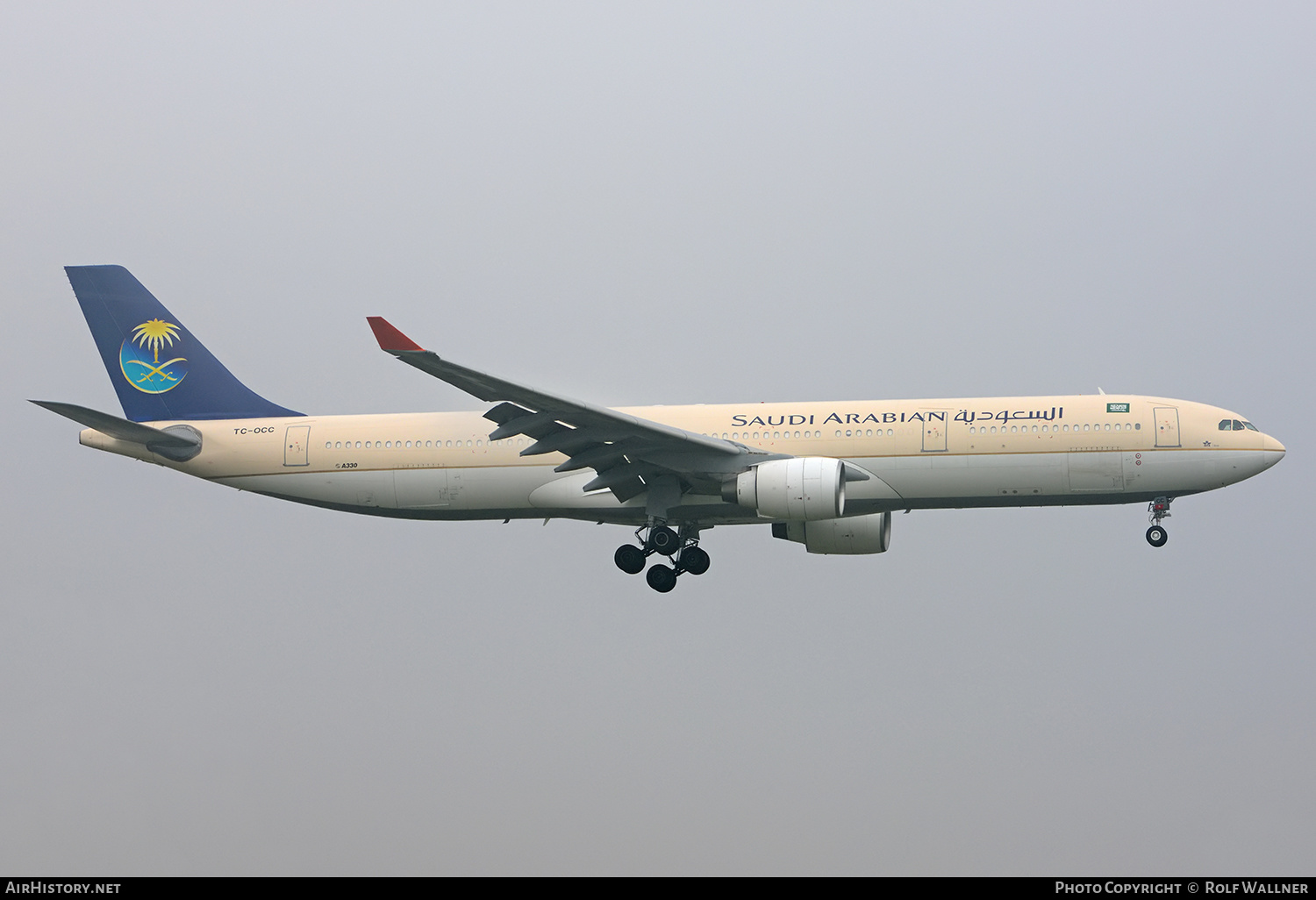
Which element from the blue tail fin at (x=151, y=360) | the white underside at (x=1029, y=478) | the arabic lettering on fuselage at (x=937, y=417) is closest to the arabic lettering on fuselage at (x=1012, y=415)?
the arabic lettering on fuselage at (x=937, y=417)

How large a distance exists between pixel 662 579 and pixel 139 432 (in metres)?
12.5

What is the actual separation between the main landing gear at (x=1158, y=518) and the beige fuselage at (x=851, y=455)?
1.14ft

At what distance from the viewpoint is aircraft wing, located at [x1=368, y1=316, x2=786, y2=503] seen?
2844 centimetres

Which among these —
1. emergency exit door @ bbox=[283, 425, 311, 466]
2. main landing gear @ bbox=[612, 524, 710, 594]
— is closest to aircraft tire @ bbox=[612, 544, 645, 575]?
main landing gear @ bbox=[612, 524, 710, 594]

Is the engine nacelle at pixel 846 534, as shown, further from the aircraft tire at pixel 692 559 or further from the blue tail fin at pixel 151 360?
the blue tail fin at pixel 151 360

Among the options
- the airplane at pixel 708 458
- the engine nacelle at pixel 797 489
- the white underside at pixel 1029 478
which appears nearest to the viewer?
the engine nacelle at pixel 797 489

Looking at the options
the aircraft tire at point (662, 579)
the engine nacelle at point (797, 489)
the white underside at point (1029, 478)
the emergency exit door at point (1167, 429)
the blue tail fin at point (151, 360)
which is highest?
the blue tail fin at point (151, 360)

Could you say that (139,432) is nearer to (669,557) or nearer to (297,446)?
(297,446)

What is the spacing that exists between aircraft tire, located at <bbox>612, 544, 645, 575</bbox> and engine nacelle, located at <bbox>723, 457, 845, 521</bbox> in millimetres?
3945

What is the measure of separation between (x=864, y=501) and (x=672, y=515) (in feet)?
13.7

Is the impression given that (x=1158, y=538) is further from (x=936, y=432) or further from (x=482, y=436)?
(x=482, y=436)

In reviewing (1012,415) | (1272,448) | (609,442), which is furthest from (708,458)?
(1272,448)

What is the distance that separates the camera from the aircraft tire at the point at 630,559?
108 feet

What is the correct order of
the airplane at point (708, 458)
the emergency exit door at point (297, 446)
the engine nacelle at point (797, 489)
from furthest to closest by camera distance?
the emergency exit door at point (297, 446) → the airplane at point (708, 458) → the engine nacelle at point (797, 489)
